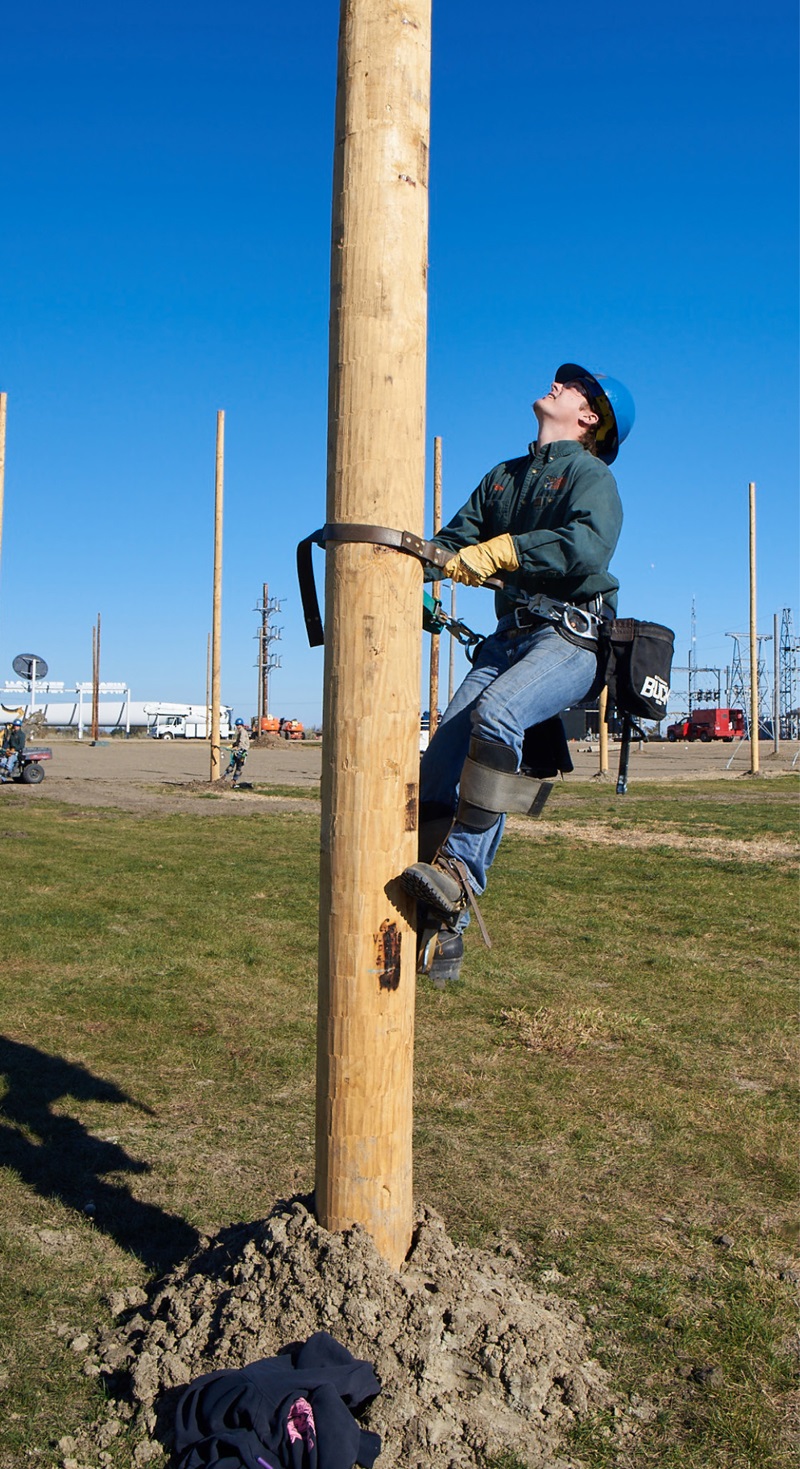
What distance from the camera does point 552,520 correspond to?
13.8 feet

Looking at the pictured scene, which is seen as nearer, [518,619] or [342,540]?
[342,540]

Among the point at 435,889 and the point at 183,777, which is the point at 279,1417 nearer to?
the point at 435,889

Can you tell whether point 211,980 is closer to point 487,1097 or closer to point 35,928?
point 35,928

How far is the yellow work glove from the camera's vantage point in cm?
376

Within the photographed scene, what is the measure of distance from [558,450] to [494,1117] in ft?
9.54

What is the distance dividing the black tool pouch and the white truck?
79.3 meters

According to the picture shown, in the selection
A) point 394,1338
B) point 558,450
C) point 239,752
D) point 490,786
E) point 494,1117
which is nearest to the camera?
point 394,1338

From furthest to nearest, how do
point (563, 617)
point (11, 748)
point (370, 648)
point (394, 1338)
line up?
point (11, 748) → point (563, 617) → point (370, 648) → point (394, 1338)

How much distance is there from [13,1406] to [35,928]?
20.2ft

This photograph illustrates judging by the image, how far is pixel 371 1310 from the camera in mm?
3068

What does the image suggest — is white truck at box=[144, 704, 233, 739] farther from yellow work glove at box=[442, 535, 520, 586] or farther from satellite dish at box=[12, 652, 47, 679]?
yellow work glove at box=[442, 535, 520, 586]

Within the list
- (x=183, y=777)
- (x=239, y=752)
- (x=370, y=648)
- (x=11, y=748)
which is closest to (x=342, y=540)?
(x=370, y=648)

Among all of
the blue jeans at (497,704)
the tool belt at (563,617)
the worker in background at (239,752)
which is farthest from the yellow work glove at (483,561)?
the worker in background at (239,752)

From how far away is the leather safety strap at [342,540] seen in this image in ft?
10.7
